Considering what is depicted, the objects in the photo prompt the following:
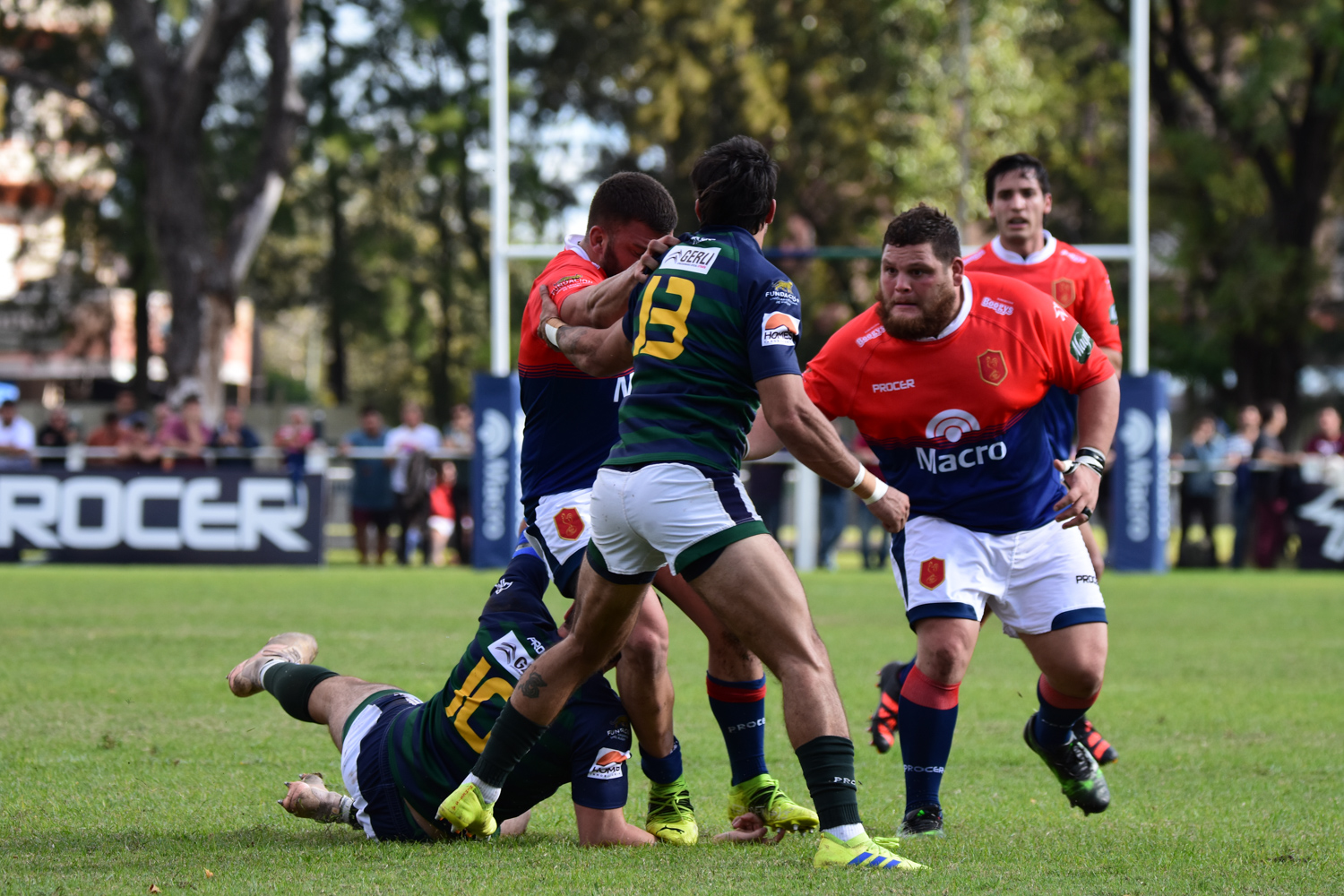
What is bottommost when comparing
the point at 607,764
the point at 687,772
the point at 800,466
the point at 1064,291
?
the point at 687,772

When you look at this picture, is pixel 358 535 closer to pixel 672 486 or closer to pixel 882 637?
pixel 882 637

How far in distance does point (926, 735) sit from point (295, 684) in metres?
2.28

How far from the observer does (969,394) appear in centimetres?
544

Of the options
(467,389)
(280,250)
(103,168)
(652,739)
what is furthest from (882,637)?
(467,389)

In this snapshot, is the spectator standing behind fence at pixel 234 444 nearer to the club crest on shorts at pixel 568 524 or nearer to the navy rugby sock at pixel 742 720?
the club crest on shorts at pixel 568 524

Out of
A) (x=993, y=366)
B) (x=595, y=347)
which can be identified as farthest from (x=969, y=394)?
(x=595, y=347)

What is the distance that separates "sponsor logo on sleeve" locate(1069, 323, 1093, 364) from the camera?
5590 millimetres

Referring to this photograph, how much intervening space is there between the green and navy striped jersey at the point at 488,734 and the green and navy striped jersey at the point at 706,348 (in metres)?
0.77

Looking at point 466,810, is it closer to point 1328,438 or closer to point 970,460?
point 970,460

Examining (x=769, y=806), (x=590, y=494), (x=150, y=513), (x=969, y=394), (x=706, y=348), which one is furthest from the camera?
(x=150, y=513)

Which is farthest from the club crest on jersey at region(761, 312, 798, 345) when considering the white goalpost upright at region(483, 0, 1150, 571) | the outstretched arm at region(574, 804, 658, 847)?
the white goalpost upright at region(483, 0, 1150, 571)

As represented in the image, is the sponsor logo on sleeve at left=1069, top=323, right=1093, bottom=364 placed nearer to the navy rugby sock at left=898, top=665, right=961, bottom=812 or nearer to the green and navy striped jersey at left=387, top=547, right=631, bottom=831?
the navy rugby sock at left=898, top=665, right=961, bottom=812

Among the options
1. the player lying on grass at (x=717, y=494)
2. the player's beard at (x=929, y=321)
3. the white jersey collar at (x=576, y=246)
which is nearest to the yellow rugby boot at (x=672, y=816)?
the player lying on grass at (x=717, y=494)

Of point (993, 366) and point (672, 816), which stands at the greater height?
point (993, 366)
